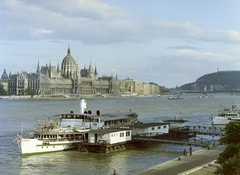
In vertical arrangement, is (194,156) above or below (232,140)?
below

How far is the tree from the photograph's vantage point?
18.6 meters

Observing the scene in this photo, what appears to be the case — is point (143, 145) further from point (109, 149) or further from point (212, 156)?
point (212, 156)

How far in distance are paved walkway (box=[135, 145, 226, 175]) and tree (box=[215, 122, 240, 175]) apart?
240cm

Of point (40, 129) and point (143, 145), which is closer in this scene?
point (40, 129)

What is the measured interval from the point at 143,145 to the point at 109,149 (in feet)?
19.2

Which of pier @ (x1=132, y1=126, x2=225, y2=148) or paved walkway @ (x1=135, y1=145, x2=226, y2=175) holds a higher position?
pier @ (x1=132, y1=126, x2=225, y2=148)

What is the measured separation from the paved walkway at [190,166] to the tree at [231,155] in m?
2.40

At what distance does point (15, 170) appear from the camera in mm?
31438

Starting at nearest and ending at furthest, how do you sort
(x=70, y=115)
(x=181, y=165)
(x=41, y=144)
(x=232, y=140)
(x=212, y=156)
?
1. (x=232, y=140)
2. (x=181, y=165)
3. (x=212, y=156)
4. (x=41, y=144)
5. (x=70, y=115)

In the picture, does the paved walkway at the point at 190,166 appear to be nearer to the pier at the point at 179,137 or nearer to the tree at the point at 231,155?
the tree at the point at 231,155

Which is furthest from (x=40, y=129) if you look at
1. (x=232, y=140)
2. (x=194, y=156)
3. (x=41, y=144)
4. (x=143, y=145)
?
(x=232, y=140)

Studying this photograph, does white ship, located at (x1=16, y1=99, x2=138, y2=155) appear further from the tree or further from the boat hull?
the tree

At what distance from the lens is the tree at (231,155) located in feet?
61.2

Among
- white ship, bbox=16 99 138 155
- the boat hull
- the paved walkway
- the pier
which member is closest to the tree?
the paved walkway
